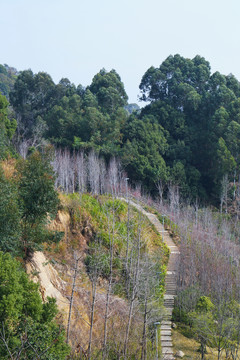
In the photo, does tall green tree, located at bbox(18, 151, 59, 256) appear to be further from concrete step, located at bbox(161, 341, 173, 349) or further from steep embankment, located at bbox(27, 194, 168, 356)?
concrete step, located at bbox(161, 341, 173, 349)

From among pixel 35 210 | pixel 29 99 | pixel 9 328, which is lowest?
pixel 9 328

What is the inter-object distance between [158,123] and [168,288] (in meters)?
16.3

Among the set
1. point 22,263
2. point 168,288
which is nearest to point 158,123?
point 168,288

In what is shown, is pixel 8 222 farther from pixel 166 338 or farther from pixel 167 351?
pixel 166 338

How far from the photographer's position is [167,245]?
19266mm

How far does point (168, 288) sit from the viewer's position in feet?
53.6

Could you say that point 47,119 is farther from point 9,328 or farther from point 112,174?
point 9,328

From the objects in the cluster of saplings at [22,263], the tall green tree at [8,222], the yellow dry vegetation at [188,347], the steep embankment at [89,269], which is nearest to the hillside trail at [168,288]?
the yellow dry vegetation at [188,347]

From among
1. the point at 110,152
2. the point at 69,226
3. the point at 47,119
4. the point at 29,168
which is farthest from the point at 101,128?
the point at 29,168

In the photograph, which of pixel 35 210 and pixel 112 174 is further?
pixel 112 174

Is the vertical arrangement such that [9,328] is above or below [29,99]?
below

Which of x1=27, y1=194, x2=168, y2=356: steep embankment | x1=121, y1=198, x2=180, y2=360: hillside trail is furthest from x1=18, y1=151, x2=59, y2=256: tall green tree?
x1=121, y1=198, x2=180, y2=360: hillside trail

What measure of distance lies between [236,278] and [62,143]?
55.1ft

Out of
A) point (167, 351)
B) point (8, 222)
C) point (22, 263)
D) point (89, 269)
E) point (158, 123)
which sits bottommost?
point (167, 351)
